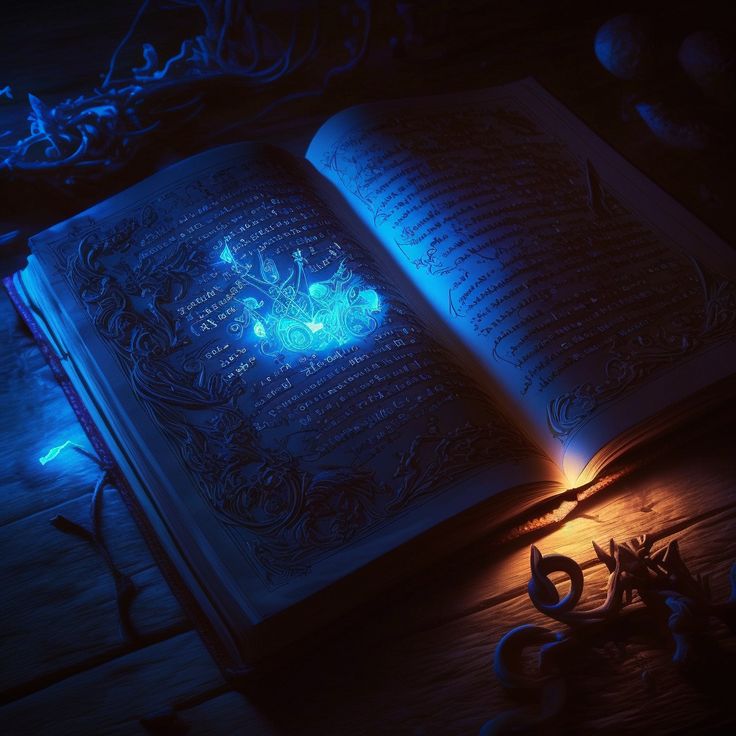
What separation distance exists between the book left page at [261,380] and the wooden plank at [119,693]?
0.35ft

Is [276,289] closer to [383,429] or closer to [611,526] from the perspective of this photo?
[383,429]

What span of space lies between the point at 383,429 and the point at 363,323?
0.62 feet

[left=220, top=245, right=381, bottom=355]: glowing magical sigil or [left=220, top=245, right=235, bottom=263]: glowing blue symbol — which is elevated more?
[left=220, top=245, right=235, bottom=263]: glowing blue symbol

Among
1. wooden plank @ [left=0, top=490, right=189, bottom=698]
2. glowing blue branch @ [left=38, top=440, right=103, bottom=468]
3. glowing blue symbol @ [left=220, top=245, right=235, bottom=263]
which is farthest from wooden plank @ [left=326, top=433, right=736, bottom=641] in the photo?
glowing blue symbol @ [left=220, top=245, right=235, bottom=263]

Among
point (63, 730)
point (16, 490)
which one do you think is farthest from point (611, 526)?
point (16, 490)

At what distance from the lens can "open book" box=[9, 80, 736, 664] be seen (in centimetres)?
103

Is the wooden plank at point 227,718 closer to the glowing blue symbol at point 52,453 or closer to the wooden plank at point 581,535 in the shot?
the wooden plank at point 581,535

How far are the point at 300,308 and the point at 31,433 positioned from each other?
45 cm

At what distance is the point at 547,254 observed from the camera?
1293 millimetres

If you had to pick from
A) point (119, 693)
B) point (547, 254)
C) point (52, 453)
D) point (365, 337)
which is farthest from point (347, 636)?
point (547, 254)

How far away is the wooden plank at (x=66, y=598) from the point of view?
1017 millimetres

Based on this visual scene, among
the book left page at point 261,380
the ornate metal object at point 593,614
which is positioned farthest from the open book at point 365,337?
the ornate metal object at point 593,614

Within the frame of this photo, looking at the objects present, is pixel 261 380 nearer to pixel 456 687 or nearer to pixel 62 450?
pixel 62 450

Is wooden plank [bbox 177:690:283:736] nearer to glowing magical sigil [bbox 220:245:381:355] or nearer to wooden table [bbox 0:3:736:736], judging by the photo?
wooden table [bbox 0:3:736:736]
